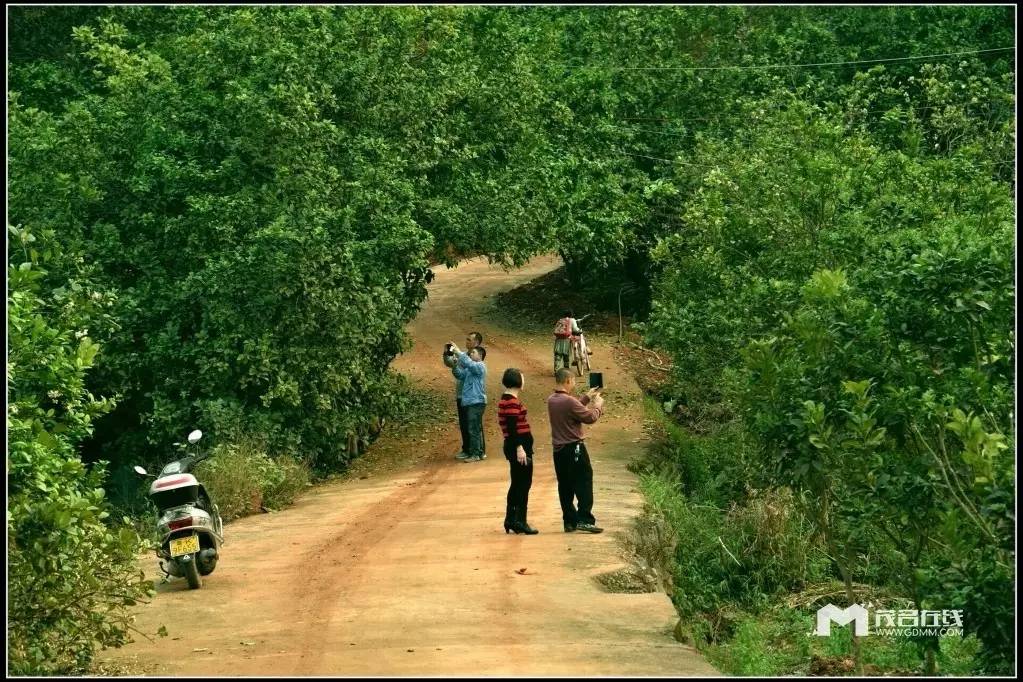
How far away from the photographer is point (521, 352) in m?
30.5

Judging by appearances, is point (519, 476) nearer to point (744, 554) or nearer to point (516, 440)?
point (516, 440)

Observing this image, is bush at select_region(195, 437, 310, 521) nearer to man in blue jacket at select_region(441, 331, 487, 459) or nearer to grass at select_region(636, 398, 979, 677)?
man in blue jacket at select_region(441, 331, 487, 459)

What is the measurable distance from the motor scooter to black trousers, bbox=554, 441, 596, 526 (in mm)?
3059

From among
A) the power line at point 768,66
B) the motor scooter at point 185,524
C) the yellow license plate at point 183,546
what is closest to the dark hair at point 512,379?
the motor scooter at point 185,524

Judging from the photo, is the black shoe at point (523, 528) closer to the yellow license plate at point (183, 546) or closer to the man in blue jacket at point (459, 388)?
the yellow license plate at point (183, 546)

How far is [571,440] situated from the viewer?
12805mm

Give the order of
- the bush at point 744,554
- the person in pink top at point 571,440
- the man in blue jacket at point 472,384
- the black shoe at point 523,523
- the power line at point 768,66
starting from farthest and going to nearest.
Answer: the power line at point 768,66 → the man in blue jacket at point 472,384 → the bush at point 744,554 → the black shoe at point 523,523 → the person in pink top at point 571,440

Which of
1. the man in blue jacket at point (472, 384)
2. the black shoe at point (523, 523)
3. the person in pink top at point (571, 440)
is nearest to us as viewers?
the person in pink top at point (571, 440)

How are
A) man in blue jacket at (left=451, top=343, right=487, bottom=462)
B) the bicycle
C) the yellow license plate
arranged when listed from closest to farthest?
the yellow license plate → man in blue jacket at (left=451, top=343, right=487, bottom=462) → the bicycle

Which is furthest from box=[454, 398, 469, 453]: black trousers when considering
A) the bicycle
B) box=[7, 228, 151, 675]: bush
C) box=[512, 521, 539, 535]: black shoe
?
box=[7, 228, 151, 675]: bush

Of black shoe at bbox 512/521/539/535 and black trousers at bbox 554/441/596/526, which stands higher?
black trousers at bbox 554/441/596/526

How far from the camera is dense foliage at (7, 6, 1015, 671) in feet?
32.9

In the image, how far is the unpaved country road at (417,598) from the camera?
28.9 feet

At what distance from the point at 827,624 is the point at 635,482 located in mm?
5659
